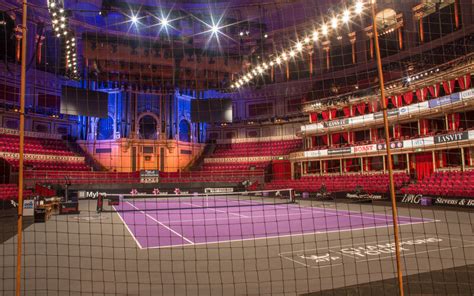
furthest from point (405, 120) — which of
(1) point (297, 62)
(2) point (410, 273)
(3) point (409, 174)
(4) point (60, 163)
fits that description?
(4) point (60, 163)

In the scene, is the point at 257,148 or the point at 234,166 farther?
the point at 257,148

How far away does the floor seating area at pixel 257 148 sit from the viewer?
36.8 meters

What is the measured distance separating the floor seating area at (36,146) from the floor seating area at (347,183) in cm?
1930

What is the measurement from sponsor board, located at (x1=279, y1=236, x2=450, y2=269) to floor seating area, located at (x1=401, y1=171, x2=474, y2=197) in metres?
10.5

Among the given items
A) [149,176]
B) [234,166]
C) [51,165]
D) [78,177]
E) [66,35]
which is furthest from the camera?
[234,166]

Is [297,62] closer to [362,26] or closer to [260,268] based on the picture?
[362,26]

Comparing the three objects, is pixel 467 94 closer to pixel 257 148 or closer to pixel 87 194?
pixel 257 148

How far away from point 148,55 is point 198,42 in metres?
11.0

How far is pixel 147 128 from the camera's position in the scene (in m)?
36.6

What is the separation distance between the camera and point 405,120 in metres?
26.5

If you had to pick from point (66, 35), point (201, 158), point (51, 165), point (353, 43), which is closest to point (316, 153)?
point (353, 43)

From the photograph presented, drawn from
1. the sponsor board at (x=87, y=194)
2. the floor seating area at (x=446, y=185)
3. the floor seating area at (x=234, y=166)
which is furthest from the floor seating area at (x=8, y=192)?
the floor seating area at (x=446, y=185)

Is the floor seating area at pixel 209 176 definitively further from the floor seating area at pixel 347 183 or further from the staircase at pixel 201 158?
the staircase at pixel 201 158

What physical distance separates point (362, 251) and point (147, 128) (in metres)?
31.7
